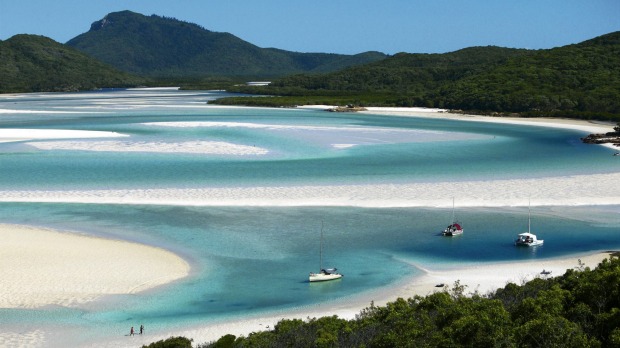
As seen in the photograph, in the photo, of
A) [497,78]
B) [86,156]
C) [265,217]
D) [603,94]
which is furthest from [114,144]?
[497,78]

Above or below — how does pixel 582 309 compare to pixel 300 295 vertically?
above

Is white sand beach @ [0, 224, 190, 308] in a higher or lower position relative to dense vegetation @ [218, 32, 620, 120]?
lower

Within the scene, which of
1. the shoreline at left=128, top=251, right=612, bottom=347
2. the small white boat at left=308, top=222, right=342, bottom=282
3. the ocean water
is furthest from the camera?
the small white boat at left=308, top=222, right=342, bottom=282

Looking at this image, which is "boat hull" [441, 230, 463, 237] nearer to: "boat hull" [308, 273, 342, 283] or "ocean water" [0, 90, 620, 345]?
"ocean water" [0, 90, 620, 345]

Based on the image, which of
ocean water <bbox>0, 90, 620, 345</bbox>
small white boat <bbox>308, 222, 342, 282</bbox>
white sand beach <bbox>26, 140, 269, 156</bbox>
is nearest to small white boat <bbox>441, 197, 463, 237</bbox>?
ocean water <bbox>0, 90, 620, 345</bbox>

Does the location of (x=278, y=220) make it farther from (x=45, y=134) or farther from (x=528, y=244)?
(x=45, y=134)

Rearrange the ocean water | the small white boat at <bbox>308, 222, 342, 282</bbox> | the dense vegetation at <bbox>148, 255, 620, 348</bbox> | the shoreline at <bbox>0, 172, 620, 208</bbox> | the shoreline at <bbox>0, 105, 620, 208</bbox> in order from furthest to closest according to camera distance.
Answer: the shoreline at <bbox>0, 105, 620, 208</bbox>
the shoreline at <bbox>0, 172, 620, 208</bbox>
the small white boat at <bbox>308, 222, 342, 282</bbox>
the ocean water
the dense vegetation at <bbox>148, 255, 620, 348</bbox>

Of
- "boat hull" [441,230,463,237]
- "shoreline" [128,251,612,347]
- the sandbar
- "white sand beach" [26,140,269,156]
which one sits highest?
the sandbar

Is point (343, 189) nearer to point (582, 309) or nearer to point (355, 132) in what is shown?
point (582, 309)
